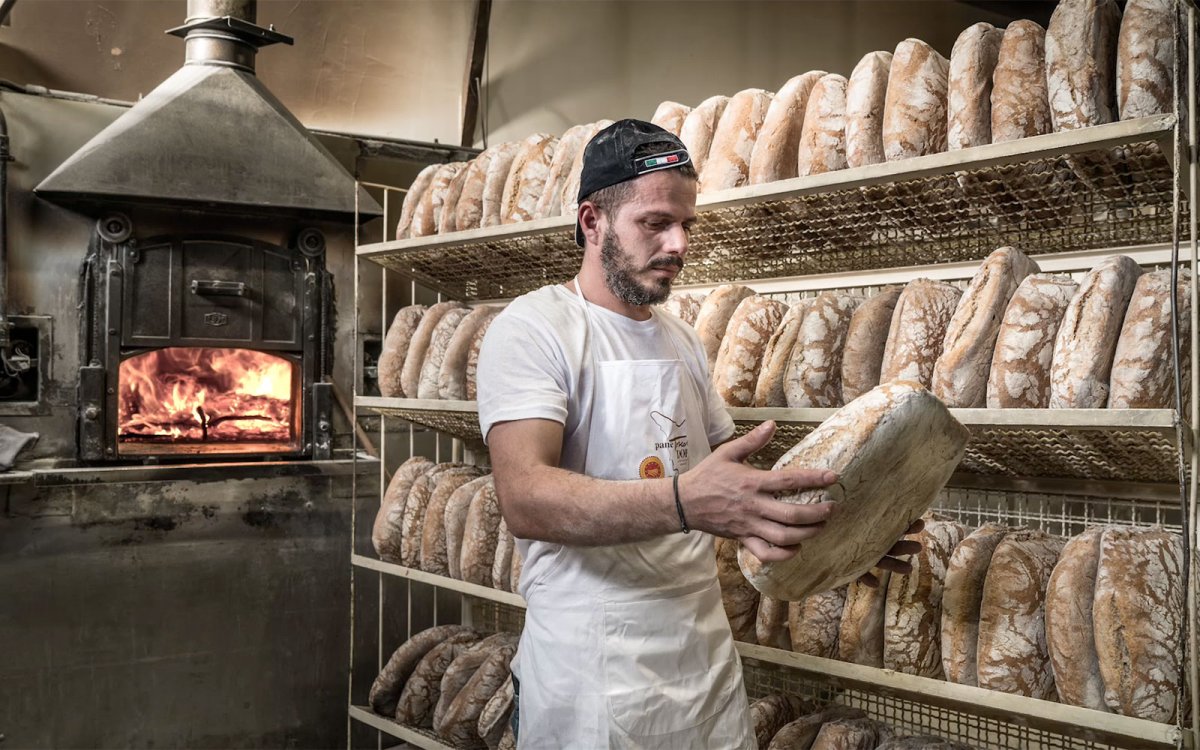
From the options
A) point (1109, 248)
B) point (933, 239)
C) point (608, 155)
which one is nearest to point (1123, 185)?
point (1109, 248)

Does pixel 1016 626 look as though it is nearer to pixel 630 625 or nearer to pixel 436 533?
pixel 630 625

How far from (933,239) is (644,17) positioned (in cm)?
291

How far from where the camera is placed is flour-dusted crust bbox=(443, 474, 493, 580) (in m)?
3.02

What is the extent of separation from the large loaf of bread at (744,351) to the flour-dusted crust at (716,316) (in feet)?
0.20

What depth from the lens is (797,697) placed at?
8.11 feet

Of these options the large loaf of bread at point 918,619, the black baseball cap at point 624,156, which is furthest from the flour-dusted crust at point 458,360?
the large loaf of bread at point 918,619

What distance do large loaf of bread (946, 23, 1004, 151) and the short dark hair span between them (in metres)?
0.58

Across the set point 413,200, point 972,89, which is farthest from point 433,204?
point 972,89

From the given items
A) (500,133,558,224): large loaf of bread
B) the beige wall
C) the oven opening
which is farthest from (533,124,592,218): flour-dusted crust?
the beige wall

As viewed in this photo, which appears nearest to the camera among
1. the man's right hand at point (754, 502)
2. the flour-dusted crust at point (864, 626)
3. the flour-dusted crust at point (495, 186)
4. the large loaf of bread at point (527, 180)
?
the man's right hand at point (754, 502)

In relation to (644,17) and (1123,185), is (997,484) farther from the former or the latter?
(644,17)

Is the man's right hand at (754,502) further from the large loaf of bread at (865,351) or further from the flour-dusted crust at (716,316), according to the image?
the flour-dusted crust at (716,316)

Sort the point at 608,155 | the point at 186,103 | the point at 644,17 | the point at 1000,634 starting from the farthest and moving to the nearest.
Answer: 1. the point at 644,17
2. the point at 186,103
3. the point at 1000,634
4. the point at 608,155

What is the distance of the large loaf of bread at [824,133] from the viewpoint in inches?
85.7
